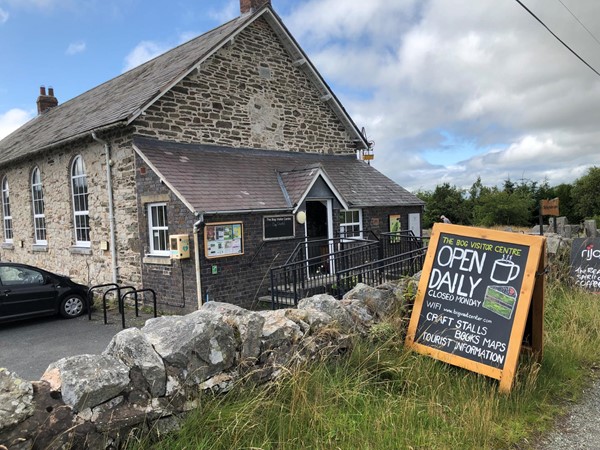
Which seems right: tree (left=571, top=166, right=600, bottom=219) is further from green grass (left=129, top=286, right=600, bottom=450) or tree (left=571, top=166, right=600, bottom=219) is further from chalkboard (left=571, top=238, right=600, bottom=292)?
green grass (left=129, top=286, right=600, bottom=450)

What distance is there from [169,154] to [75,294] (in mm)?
4053

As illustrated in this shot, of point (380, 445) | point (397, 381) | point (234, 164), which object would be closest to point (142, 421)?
point (380, 445)

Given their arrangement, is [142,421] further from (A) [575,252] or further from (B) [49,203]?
(B) [49,203]

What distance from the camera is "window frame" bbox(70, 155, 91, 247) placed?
43.4ft

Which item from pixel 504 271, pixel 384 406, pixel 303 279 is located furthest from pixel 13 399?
pixel 303 279

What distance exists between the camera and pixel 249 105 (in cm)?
1402

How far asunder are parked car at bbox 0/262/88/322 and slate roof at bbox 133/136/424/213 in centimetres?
335

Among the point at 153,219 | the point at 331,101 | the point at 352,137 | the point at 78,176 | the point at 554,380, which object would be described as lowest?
the point at 554,380

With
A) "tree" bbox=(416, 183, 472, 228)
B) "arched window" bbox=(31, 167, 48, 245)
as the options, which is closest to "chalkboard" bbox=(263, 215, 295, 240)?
"arched window" bbox=(31, 167, 48, 245)

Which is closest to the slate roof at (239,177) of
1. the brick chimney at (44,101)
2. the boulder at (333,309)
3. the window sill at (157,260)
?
the window sill at (157,260)

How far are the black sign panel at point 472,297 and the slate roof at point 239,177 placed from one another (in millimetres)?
5951

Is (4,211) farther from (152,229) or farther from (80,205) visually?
(152,229)

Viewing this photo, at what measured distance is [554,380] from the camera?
4836mm

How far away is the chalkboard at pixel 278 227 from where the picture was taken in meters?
11.2
